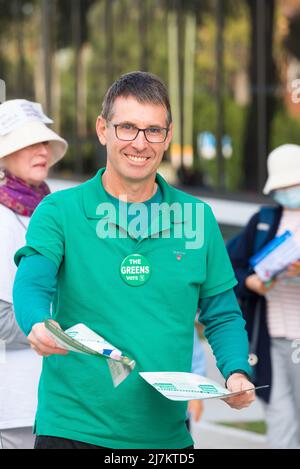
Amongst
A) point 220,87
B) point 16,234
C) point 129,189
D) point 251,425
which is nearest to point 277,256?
point 16,234

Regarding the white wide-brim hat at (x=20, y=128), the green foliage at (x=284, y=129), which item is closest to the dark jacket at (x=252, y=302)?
the white wide-brim hat at (x=20, y=128)

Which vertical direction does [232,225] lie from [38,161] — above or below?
below

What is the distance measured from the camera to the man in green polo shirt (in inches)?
140

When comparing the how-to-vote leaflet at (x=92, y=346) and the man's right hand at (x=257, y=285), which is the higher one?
the how-to-vote leaflet at (x=92, y=346)

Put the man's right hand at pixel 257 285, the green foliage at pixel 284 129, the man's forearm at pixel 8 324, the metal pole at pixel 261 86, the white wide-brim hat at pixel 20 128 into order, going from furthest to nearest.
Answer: the metal pole at pixel 261 86 → the green foliage at pixel 284 129 → the man's right hand at pixel 257 285 → the white wide-brim hat at pixel 20 128 → the man's forearm at pixel 8 324

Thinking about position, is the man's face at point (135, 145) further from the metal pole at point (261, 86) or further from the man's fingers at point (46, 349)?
the metal pole at point (261, 86)

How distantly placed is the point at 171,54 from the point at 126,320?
12.4 metres

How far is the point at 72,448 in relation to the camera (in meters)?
3.62

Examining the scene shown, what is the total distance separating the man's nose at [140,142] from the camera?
143 inches

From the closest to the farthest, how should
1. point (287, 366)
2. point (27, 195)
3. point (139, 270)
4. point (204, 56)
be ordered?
point (139, 270)
point (27, 195)
point (287, 366)
point (204, 56)

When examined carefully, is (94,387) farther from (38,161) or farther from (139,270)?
(38,161)

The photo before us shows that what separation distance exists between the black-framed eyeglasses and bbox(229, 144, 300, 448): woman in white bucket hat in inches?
104

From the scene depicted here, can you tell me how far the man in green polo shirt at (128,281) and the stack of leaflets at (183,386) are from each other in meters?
0.05

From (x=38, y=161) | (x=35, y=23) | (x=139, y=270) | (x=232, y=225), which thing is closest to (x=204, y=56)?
(x=232, y=225)
